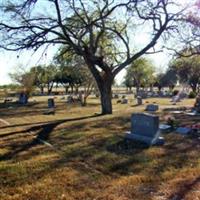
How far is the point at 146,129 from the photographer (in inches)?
449

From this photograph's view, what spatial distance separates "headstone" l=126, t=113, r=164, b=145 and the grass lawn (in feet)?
1.03

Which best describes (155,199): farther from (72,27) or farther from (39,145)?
(72,27)

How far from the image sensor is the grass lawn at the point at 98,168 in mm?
6681

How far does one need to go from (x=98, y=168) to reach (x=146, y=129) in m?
3.35

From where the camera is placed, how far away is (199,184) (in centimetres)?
707

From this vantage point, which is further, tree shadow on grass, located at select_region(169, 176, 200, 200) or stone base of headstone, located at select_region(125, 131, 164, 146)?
stone base of headstone, located at select_region(125, 131, 164, 146)

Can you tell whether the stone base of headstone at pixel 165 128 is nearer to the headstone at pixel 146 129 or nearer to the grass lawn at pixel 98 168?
the grass lawn at pixel 98 168

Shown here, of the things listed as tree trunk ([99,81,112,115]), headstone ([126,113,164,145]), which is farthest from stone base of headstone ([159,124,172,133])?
tree trunk ([99,81,112,115])

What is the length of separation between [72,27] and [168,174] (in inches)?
635

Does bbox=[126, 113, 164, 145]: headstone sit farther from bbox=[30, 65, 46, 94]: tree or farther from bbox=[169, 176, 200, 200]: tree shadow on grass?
bbox=[30, 65, 46, 94]: tree

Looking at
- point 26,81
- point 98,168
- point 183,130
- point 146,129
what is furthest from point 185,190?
point 26,81

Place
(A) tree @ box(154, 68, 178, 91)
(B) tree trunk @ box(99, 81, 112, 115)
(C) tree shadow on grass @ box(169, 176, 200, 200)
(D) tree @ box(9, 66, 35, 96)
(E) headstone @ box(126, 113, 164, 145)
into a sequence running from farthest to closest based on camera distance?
1. (A) tree @ box(154, 68, 178, 91)
2. (D) tree @ box(9, 66, 35, 96)
3. (B) tree trunk @ box(99, 81, 112, 115)
4. (E) headstone @ box(126, 113, 164, 145)
5. (C) tree shadow on grass @ box(169, 176, 200, 200)

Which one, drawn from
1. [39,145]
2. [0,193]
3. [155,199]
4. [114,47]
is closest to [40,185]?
[0,193]

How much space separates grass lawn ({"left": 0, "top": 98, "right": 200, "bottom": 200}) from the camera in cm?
668
